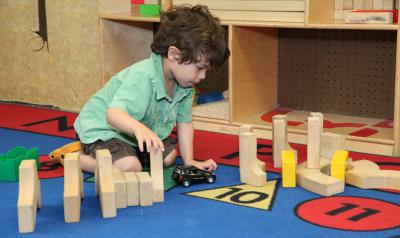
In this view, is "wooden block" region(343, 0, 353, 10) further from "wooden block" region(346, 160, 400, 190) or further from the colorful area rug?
"wooden block" region(346, 160, 400, 190)

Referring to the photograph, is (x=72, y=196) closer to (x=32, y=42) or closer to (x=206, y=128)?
(x=206, y=128)

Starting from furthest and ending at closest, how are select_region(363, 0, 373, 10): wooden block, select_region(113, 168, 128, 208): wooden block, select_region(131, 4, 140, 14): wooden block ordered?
select_region(131, 4, 140, 14): wooden block, select_region(363, 0, 373, 10): wooden block, select_region(113, 168, 128, 208): wooden block

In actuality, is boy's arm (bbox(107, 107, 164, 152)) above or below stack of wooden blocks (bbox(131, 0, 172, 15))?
below

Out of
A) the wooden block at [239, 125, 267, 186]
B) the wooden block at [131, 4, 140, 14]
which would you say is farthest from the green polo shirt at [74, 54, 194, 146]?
the wooden block at [131, 4, 140, 14]

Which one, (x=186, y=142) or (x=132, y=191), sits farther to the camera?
(x=186, y=142)

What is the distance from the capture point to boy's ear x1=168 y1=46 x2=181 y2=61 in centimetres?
147

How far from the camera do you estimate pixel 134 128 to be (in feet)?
4.45

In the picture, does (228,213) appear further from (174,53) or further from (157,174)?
(174,53)

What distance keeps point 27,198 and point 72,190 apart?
0.29ft

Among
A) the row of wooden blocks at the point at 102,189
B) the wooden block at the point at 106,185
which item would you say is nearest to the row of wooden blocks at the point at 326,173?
the row of wooden blocks at the point at 102,189

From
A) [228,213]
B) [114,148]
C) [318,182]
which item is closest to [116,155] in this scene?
[114,148]

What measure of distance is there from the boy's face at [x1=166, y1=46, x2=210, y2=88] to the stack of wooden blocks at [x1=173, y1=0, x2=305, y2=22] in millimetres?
535

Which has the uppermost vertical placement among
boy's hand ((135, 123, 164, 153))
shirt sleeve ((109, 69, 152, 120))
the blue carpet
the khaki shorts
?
shirt sleeve ((109, 69, 152, 120))

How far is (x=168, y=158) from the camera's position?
66.1 inches
